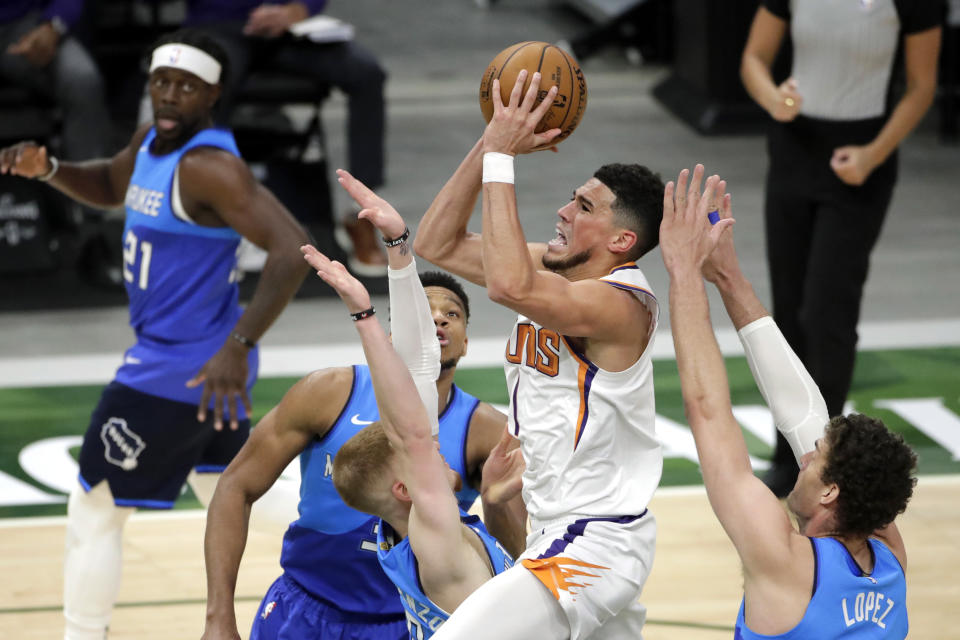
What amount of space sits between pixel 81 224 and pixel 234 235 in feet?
15.2

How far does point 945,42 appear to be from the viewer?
37.7 ft

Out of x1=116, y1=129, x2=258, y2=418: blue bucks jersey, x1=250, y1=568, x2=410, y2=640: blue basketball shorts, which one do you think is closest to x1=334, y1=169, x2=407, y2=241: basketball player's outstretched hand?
x1=250, y1=568, x2=410, y2=640: blue basketball shorts

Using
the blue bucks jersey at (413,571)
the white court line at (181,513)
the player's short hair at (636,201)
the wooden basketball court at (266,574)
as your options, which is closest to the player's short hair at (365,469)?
the blue bucks jersey at (413,571)

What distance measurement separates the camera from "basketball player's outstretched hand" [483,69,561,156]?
3062 mm

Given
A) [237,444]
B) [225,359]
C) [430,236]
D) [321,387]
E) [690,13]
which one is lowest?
[690,13]

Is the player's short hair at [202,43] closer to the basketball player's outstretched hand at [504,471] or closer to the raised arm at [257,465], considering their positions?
the raised arm at [257,465]

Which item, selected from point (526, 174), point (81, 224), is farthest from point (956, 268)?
point (81, 224)

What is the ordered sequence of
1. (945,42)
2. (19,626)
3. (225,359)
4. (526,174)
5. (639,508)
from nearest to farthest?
(639,508), (225,359), (19,626), (526,174), (945,42)

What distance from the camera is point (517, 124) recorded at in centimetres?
307

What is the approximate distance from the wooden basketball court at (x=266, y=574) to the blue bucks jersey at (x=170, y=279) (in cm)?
84

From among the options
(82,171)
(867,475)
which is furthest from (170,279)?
(867,475)

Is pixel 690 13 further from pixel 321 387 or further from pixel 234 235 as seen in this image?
pixel 321 387

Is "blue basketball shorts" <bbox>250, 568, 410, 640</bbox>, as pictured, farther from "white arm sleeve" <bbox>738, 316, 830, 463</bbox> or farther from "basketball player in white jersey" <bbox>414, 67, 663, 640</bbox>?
"white arm sleeve" <bbox>738, 316, 830, 463</bbox>

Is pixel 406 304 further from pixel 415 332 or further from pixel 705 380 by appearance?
pixel 705 380
